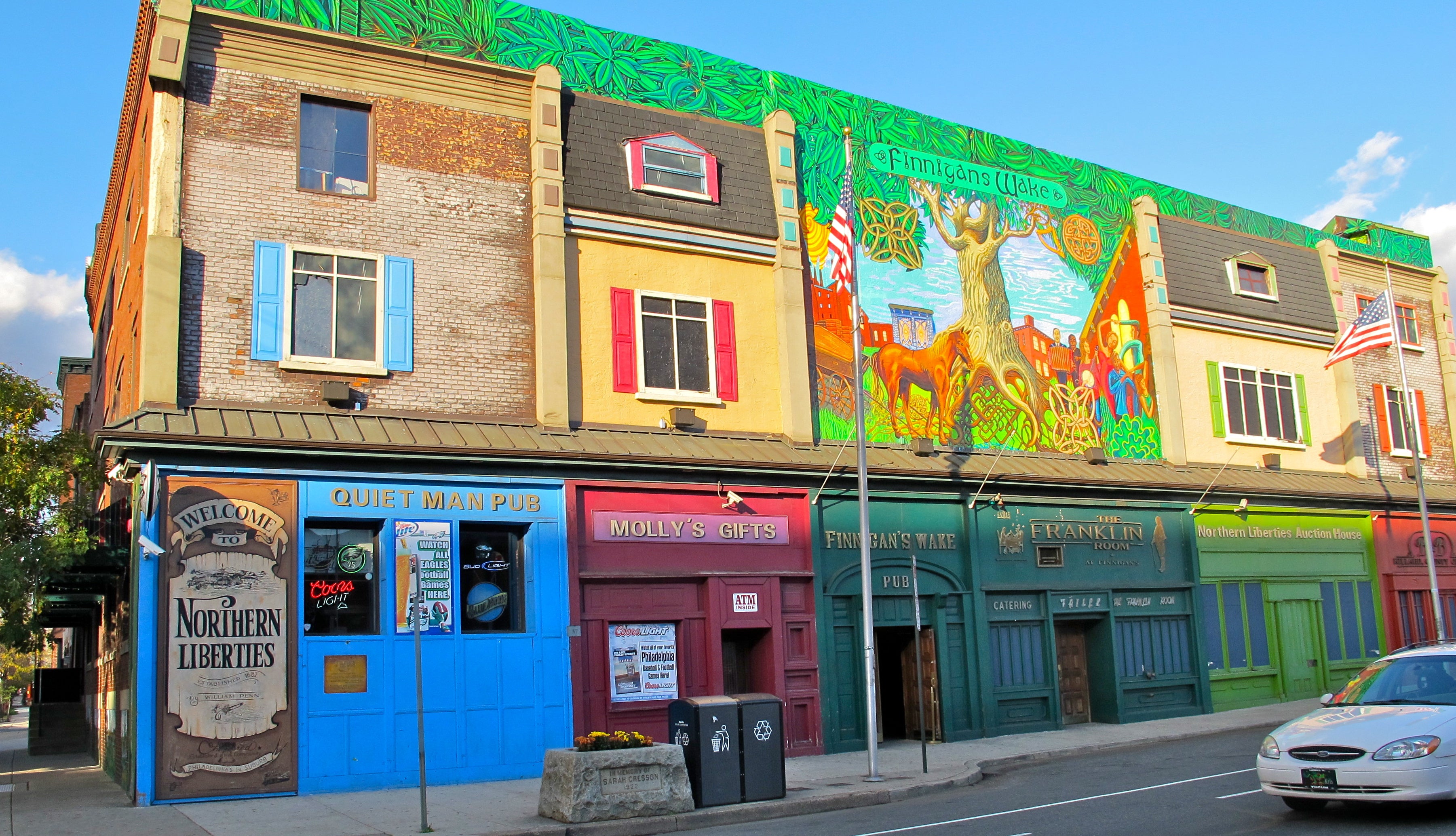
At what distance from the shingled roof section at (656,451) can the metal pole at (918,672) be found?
6.98 ft

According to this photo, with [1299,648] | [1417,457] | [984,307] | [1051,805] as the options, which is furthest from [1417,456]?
[1051,805]

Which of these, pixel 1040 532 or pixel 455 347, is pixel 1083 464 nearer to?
pixel 1040 532

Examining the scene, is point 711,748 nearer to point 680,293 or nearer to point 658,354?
point 658,354

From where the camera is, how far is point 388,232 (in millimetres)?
17469

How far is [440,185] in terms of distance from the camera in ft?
59.2

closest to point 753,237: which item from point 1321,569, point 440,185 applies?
point 440,185

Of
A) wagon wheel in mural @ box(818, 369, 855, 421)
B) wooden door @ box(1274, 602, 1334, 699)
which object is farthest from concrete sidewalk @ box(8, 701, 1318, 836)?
wooden door @ box(1274, 602, 1334, 699)

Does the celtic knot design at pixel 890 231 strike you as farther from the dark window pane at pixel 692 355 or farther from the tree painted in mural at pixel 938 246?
the dark window pane at pixel 692 355

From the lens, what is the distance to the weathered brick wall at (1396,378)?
2833cm

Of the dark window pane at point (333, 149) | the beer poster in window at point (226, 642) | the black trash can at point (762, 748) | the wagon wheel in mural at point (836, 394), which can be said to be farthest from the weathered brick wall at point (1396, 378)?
the beer poster in window at point (226, 642)

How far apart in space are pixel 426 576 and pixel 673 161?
835cm

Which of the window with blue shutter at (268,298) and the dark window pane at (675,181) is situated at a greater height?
the dark window pane at (675,181)

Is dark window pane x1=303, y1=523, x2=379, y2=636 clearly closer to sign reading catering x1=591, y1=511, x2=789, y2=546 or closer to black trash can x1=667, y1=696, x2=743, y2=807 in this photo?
sign reading catering x1=591, y1=511, x2=789, y2=546

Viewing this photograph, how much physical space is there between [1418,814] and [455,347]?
13.2 meters
